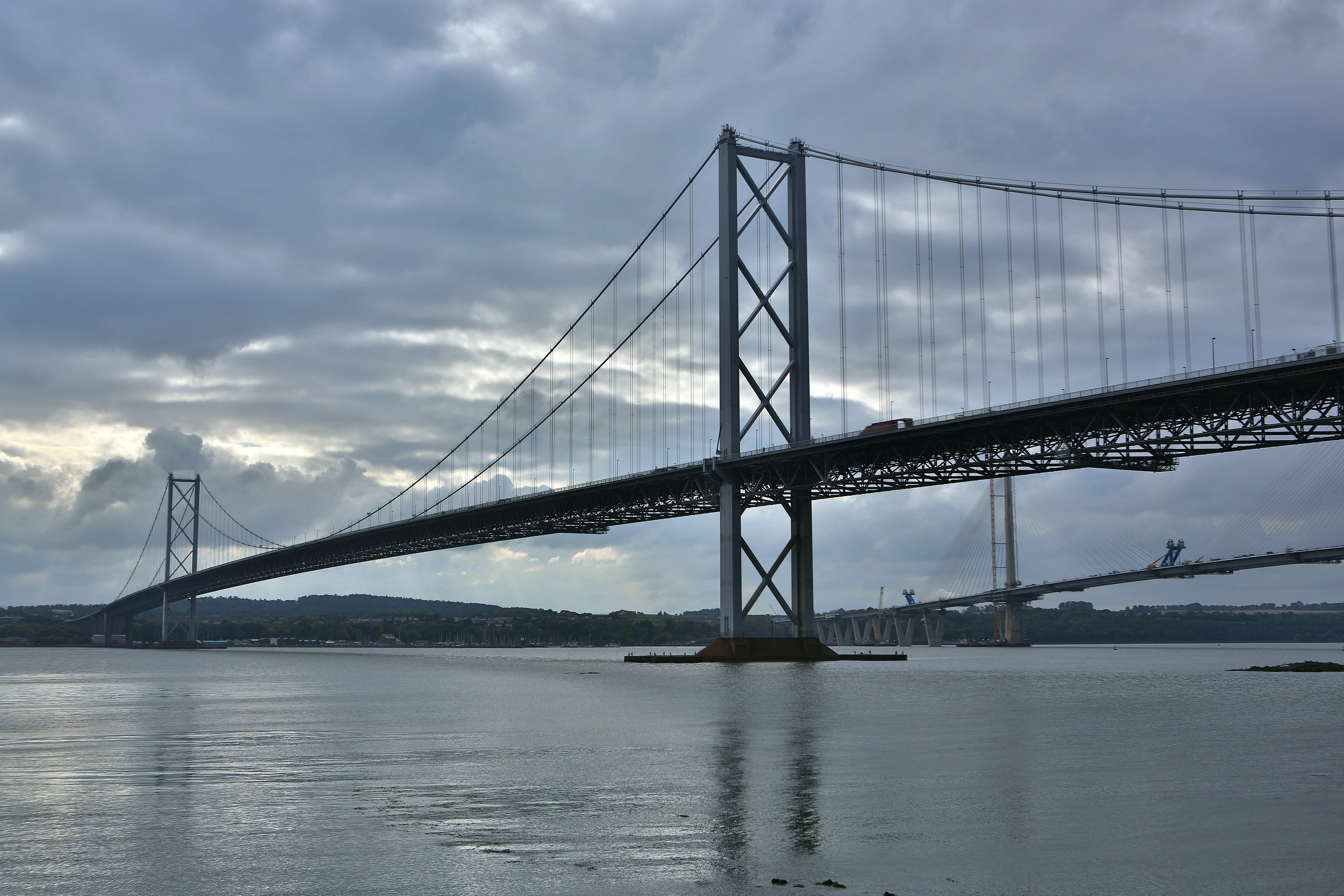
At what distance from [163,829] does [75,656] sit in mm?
124744

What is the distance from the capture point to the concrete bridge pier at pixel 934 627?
16675 cm

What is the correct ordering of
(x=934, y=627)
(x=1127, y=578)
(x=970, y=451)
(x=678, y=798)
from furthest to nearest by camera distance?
(x=934, y=627) → (x=1127, y=578) → (x=970, y=451) → (x=678, y=798)

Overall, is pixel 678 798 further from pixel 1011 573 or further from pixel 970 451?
pixel 1011 573

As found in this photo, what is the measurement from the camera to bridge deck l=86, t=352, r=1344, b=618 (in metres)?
42.8

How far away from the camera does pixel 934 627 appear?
169m

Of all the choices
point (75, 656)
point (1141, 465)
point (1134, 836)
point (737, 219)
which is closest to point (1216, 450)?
point (1141, 465)

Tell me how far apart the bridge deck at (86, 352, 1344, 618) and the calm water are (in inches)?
576

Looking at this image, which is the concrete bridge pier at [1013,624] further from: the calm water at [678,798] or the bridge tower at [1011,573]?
the calm water at [678,798]

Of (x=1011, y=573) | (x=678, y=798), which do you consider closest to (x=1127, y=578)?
(x=1011, y=573)

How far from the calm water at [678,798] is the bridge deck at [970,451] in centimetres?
1462

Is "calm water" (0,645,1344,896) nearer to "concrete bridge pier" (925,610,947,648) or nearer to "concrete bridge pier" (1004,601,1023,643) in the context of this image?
"concrete bridge pier" (1004,601,1023,643)

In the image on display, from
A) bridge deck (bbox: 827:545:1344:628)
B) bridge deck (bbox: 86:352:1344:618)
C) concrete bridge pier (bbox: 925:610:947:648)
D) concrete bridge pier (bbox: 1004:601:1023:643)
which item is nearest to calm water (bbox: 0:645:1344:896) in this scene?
bridge deck (bbox: 86:352:1344:618)

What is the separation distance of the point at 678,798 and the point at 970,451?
44.4 m

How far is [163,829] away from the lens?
11094 mm
